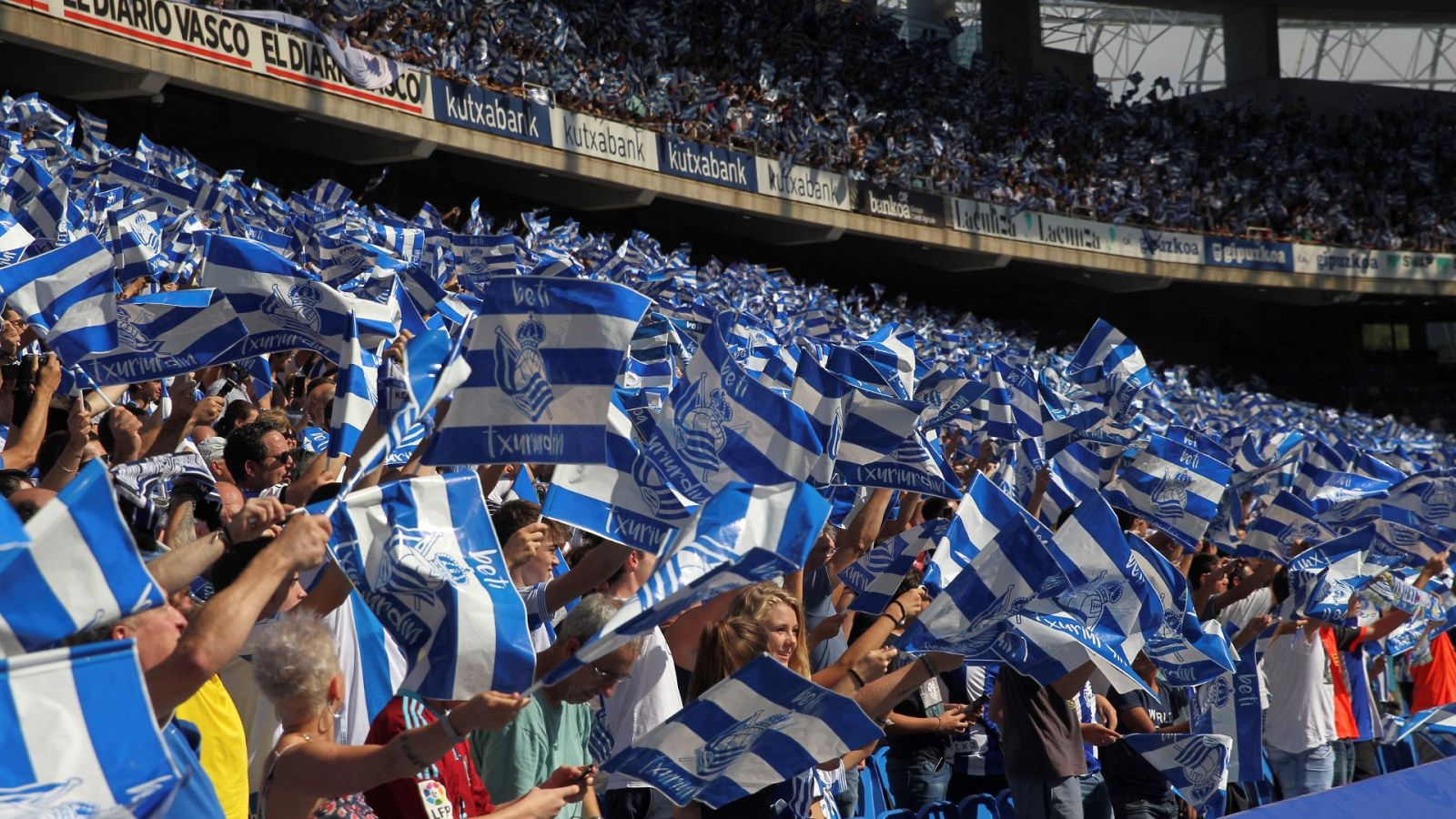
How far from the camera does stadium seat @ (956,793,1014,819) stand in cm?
545

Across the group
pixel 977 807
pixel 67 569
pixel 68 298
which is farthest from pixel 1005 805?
pixel 67 569

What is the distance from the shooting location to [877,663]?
3959mm

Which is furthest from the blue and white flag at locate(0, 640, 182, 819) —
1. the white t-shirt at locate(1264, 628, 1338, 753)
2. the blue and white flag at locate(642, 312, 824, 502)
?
the white t-shirt at locate(1264, 628, 1338, 753)

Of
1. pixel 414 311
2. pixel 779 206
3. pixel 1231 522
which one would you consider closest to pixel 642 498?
pixel 414 311

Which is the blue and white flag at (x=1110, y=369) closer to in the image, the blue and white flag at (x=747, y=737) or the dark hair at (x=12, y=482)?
the blue and white flag at (x=747, y=737)

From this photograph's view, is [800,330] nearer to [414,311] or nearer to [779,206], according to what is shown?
[779,206]

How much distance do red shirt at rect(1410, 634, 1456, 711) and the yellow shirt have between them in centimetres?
735

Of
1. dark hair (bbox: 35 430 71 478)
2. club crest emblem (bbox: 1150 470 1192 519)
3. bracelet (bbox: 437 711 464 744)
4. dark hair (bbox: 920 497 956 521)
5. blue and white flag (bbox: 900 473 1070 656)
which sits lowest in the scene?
club crest emblem (bbox: 1150 470 1192 519)

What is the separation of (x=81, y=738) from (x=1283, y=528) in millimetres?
6843

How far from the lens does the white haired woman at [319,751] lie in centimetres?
295

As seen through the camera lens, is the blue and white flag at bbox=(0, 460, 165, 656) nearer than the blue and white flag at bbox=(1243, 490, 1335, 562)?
Yes

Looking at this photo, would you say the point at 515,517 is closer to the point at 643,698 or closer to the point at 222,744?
the point at 643,698

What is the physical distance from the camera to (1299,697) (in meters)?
7.36

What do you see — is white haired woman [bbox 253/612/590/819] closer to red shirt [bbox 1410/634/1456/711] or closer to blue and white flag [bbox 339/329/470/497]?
blue and white flag [bbox 339/329/470/497]
